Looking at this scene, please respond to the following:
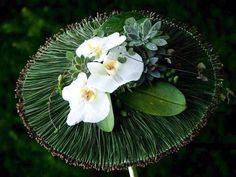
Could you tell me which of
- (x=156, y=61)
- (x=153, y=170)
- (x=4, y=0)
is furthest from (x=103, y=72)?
(x=4, y=0)

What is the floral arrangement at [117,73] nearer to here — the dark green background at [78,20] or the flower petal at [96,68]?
the flower petal at [96,68]

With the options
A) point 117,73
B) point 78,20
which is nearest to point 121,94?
point 117,73

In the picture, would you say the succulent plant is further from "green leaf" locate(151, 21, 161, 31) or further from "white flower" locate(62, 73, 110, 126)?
"white flower" locate(62, 73, 110, 126)

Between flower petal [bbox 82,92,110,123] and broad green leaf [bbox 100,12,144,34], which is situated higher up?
broad green leaf [bbox 100,12,144,34]

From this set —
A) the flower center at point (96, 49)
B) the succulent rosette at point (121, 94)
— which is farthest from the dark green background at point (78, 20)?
the flower center at point (96, 49)

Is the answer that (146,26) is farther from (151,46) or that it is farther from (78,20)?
(78,20)

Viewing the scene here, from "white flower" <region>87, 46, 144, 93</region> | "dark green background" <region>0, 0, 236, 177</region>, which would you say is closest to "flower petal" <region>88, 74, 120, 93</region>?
"white flower" <region>87, 46, 144, 93</region>

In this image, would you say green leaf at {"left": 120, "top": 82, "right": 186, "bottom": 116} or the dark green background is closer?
green leaf at {"left": 120, "top": 82, "right": 186, "bottom": 116}

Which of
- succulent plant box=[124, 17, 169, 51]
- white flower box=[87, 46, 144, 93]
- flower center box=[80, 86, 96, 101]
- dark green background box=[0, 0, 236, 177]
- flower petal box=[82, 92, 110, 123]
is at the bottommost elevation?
dark green background box=[0, 0, 236, 177]
